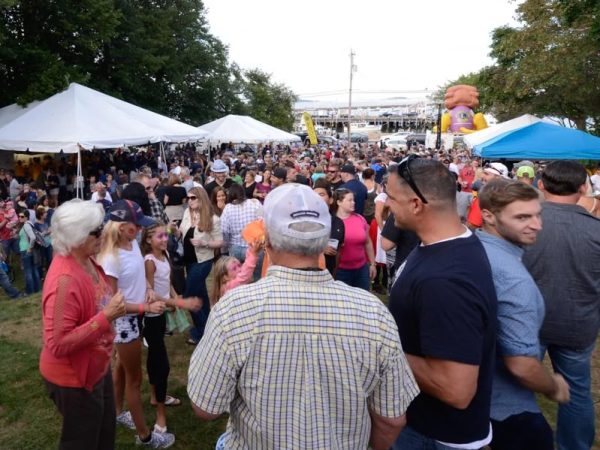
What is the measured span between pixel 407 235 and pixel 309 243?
10.1 feet

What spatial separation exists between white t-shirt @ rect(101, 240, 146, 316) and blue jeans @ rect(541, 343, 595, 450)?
8.51 ft

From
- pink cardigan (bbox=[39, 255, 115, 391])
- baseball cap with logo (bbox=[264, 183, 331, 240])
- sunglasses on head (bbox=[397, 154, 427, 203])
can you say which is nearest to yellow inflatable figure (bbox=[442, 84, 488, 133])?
sunglasses on head (bbox=[397, 154, 427, 203])

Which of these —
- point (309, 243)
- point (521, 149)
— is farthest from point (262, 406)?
point (521, 149)

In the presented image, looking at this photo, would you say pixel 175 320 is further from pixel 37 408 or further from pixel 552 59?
pixel 552 59

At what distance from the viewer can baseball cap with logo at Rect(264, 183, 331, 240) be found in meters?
1.39

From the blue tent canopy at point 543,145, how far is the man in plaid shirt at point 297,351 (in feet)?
25.9

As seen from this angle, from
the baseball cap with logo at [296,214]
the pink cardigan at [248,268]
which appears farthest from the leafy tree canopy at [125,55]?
the baseball cap with logo at [296,214]

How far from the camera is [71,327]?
7.22 ft

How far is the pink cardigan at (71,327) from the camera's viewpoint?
86.2 inches

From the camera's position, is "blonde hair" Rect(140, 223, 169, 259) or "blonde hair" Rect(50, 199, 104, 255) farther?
"blonde hair" Rect(140, 223, 169, 259)

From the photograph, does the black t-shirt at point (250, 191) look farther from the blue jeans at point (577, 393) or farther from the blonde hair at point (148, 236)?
the blue jeans at point (577, 393)

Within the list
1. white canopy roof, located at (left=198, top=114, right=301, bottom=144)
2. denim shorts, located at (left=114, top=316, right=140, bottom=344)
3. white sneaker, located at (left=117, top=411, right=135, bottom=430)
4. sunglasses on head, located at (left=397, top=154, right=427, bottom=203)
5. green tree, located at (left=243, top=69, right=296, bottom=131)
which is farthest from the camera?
green tree, located at (left=243, top=69, right=296, bottom=131)

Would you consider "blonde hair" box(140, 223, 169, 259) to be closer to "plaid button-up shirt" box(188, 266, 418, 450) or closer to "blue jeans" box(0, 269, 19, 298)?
"plaid button-up shirt" box(188, 266, 418, 450)

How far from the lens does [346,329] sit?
134 cm
